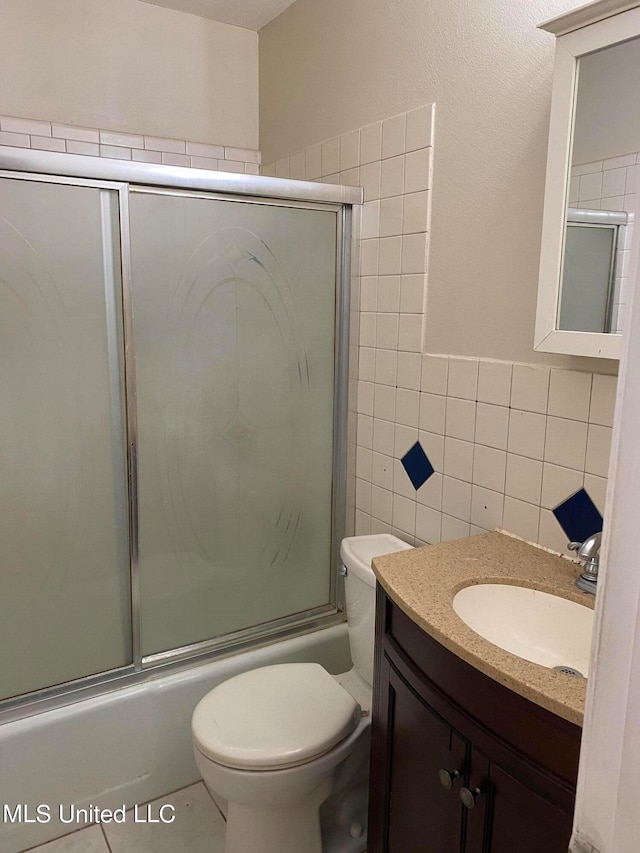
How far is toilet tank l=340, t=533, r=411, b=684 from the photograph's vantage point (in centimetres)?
170

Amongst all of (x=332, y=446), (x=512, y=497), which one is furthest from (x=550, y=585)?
(x=332, y=446)

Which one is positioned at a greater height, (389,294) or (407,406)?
(389,294)

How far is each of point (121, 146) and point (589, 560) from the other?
2.12 metres

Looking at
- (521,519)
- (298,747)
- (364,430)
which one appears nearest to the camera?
(298,747)

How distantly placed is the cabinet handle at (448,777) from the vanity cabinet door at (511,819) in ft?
0.11

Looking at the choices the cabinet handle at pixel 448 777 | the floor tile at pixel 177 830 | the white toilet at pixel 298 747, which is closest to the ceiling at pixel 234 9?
the white toilet at pixel 298 747

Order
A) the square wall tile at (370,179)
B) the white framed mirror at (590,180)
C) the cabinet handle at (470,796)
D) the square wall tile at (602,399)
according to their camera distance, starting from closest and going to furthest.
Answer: the cabinet handle at (470,796) < the white framed mirror at (590,180) < the square wall tile at (602,399) < the square wall tile at (370,179)

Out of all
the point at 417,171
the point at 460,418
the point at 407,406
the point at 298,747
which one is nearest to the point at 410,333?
the point at 407,406

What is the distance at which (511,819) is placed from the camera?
3.33ft

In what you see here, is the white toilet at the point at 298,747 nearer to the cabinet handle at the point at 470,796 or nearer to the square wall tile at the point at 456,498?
the square wall tile at the point at 456,498

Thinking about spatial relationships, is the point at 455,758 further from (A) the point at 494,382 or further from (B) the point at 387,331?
(B) the point at 387,331

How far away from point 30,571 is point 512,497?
130cm

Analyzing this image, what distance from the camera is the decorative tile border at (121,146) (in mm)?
2227

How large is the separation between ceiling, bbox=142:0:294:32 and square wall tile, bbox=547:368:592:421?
176 cm
